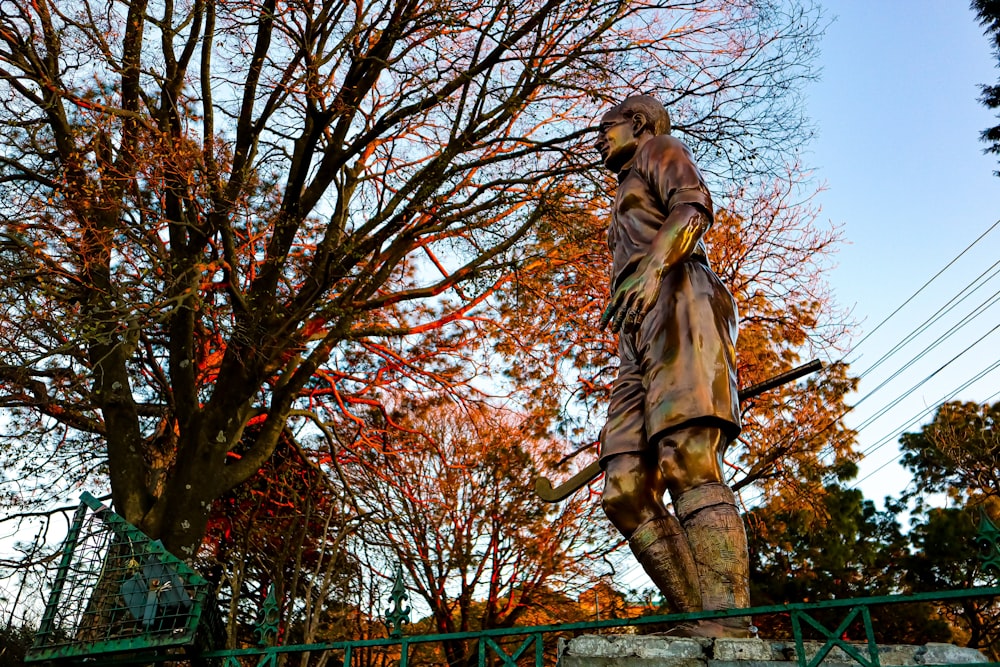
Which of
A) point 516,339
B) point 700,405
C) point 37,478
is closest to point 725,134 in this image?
point 516,339

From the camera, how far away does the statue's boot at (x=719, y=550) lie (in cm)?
350

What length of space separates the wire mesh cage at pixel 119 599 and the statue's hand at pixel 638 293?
2412 mm

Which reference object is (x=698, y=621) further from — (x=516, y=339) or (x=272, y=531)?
(x=272, y=531)

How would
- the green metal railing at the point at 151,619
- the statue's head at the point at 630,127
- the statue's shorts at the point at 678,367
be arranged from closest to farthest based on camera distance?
the green metal railing at the point at 151,619 < the statue's shorts at the point at 678,367 < the statue's head at the point at 630,127

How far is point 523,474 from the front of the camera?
16.2 metres

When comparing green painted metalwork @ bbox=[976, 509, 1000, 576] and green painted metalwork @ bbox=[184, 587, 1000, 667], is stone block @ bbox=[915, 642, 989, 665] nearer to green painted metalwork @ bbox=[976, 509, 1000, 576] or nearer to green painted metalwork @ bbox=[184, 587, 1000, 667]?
green painted metalwork @ bbox=[184, 587, 1000, 667]

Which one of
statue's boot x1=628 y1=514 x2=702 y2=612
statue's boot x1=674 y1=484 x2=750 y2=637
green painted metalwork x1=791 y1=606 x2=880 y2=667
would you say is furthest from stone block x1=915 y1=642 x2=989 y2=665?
statue's boot x1=628 y1=514 x2=702 y2=612

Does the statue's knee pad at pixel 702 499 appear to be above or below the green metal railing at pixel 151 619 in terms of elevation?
above

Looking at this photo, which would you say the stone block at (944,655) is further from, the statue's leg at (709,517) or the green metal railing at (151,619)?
the statue's leg at (709,517)

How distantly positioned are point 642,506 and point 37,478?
9603 millimetres

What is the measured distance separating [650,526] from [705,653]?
81 cm

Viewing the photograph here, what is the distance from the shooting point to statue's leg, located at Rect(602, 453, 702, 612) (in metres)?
3.78

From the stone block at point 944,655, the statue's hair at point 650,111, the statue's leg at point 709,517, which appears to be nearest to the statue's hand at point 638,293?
the statue's leg at point 709,517

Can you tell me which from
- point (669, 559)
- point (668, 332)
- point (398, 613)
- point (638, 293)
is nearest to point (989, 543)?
point (669, 559)
